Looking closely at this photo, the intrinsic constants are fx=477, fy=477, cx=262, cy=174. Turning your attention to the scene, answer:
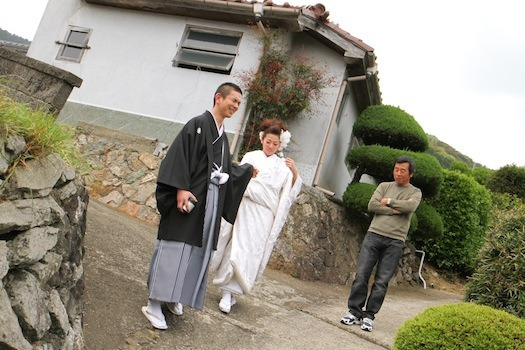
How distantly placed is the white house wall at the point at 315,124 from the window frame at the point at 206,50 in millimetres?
1631

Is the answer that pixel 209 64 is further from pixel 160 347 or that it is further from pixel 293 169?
pixel 160 347

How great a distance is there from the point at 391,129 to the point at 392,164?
938 millimetres

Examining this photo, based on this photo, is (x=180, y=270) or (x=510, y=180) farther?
(x=510, y=180)

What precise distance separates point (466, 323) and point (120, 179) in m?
7.00

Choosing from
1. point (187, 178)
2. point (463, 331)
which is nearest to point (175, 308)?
point (187, 178)

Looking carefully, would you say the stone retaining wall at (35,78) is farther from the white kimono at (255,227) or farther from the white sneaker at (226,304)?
the white sneaker at (226,304)

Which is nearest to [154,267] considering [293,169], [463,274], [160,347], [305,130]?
[160,347]

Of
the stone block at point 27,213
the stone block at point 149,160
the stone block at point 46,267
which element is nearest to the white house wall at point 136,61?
the stone block at point 149,160

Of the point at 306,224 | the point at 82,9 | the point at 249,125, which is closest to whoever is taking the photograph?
the point at 306,224

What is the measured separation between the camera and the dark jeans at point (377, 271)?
532cm

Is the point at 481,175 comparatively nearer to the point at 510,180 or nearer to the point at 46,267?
the point at 510,180

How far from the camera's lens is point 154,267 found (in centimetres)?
359

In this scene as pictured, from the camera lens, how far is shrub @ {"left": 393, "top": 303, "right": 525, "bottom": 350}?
11.8 feet

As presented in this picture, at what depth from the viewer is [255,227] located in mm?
4754
